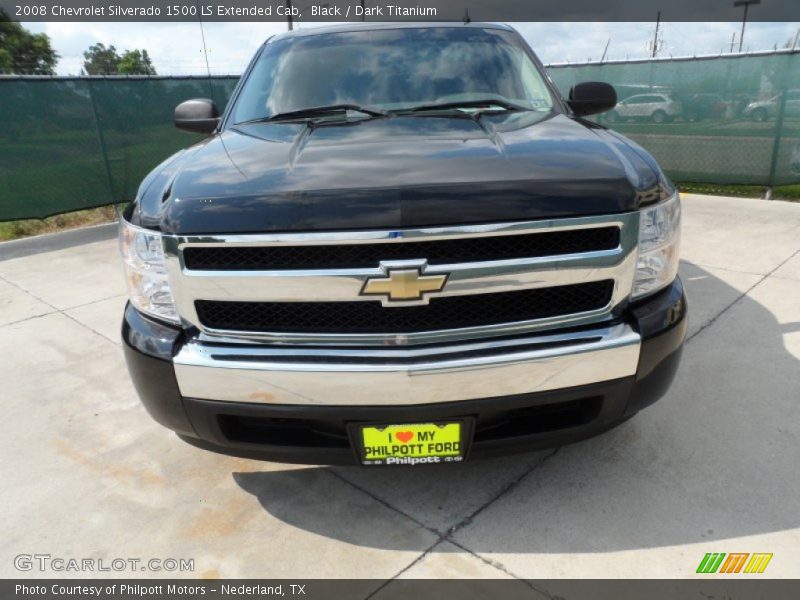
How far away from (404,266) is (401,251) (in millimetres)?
59

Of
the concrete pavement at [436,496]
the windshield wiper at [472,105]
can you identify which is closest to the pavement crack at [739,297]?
the concrete pavement at [436,496]

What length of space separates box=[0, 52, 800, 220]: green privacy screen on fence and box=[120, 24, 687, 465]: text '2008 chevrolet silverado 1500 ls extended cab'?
659 cm

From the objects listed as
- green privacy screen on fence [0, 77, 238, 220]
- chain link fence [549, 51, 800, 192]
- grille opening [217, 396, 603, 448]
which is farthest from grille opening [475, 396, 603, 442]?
chain link fence [549, 51, 800, 192]

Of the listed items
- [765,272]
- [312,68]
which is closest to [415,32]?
[312,68]

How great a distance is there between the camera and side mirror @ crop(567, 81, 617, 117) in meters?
3.43

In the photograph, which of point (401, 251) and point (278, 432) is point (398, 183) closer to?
point (401, 251)

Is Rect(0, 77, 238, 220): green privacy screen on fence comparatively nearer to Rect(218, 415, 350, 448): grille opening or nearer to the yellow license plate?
Rect(218, 415, 350, 448): grille opening

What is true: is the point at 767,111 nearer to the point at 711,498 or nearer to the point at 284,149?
the point at 711,498

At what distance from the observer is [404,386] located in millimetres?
1866

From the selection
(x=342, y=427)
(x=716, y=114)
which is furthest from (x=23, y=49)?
(x=342, y=427)

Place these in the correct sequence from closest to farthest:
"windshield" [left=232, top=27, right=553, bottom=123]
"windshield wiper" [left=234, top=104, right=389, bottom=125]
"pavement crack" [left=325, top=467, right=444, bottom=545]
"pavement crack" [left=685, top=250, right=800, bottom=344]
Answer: "pavement crack" [left=325, top=467, right=444, bottom=545], "windshield wiper" [left=234, top=104, right=389, bottom=125], "windshield" [left=232, top=27, right=553, bottom=123], "pavement crack" [left=685, top=250, right=800, bottom=344]

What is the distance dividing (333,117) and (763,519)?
245 centimetres

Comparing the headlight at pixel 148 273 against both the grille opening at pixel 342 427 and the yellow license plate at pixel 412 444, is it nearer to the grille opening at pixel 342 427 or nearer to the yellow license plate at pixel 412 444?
the grille opening at pixel 342 427

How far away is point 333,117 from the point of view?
9.36ft
